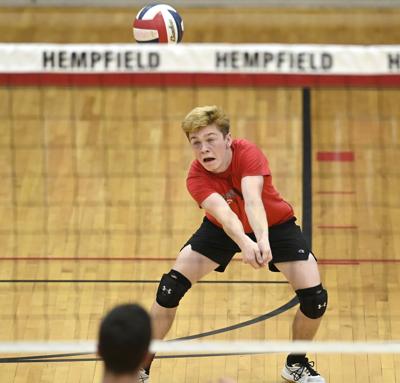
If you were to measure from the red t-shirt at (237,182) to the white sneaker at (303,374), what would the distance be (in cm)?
117

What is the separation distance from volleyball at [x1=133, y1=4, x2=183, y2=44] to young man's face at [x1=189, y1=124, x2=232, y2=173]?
2.47 metres

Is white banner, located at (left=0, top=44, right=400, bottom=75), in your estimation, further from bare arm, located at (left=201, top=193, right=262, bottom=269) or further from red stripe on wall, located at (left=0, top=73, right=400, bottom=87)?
red stripe on wall, located at (left=0, top=73, right=400, bottom=87)

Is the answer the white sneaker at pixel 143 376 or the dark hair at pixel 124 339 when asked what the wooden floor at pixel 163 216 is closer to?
the white sneaker at pixel 143 376

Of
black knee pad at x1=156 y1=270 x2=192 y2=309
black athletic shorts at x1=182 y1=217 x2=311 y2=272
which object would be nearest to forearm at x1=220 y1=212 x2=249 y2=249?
black athletic shorts at x1=182 y1=217 x2=311 y2=272

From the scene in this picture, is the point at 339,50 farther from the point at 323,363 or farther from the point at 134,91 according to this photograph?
the point at 134,91

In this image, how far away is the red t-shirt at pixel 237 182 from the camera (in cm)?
777

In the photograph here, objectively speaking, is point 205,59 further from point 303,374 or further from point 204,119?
point 303,374

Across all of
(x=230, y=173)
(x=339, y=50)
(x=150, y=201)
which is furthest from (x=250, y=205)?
(x=150, y=201)

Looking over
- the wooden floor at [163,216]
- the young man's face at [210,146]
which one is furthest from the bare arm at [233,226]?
the wooden floor at [163,216]

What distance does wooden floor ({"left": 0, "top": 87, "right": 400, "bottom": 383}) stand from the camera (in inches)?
361

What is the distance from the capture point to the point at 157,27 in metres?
9.98

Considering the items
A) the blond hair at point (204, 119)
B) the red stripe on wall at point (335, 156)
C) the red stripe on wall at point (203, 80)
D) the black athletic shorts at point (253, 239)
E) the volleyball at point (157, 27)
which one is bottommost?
the black athletic shorts at point (253, 239)

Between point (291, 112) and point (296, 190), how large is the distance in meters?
2.16

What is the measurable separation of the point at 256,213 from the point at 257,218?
0.12 ft
